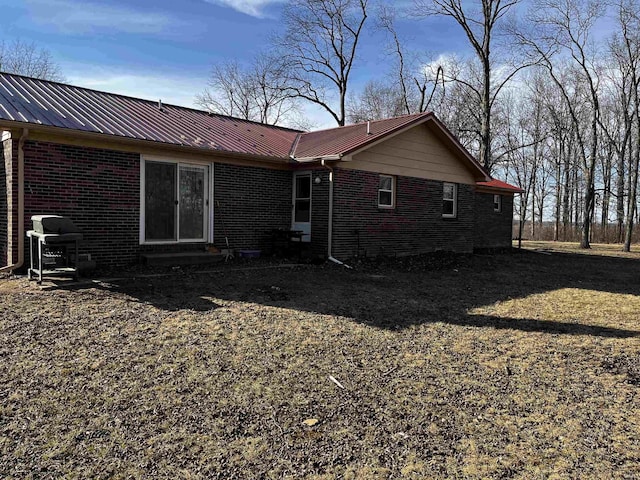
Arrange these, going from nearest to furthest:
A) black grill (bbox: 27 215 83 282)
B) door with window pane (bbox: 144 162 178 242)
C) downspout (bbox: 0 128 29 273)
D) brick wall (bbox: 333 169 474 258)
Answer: black grill (bbox: 27 215 83 282) → downspout (bbox: 0 128 29 273) → door with window pane (bbox: 144 162 178 242) → brick wall (bbox: 333 169 474 258)

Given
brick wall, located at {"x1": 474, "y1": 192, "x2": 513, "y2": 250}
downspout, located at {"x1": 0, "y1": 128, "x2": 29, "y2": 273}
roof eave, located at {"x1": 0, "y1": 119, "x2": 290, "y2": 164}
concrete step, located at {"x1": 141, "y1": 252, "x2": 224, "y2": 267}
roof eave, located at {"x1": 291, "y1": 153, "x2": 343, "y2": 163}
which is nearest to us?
roof eave, located at {"x1": 0, "y1": 119, "x2": 290, "y2": 164}

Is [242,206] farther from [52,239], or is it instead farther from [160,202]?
[52,239]

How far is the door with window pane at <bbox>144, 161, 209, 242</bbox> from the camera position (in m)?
10.1

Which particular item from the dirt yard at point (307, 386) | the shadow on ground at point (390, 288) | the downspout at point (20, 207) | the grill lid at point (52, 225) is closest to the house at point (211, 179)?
the downspout at point (20, 207)

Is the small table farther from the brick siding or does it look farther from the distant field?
the distant field

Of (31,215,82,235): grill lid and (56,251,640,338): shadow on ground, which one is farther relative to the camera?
(31,215,82,235): grill lid

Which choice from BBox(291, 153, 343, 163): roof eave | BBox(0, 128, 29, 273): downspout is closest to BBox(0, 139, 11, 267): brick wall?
BBox(0, 128, 29, 273): downspout

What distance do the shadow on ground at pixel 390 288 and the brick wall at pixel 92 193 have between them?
1.50 meters

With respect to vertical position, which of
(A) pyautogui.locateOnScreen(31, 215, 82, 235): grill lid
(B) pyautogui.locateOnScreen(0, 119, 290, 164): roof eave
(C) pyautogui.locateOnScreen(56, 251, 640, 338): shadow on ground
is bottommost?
(C) pyautogui.locateOnScreen(56, 251, 640, 338): shadow on ground

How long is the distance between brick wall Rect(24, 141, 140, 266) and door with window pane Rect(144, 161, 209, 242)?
0.48 m

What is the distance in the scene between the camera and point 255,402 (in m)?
3.53

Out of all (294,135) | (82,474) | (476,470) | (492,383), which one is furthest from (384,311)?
(294,135)

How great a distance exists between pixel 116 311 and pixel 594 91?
25.3 m

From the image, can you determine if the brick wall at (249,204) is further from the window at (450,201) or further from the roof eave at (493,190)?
the roof eave at (493,190)
